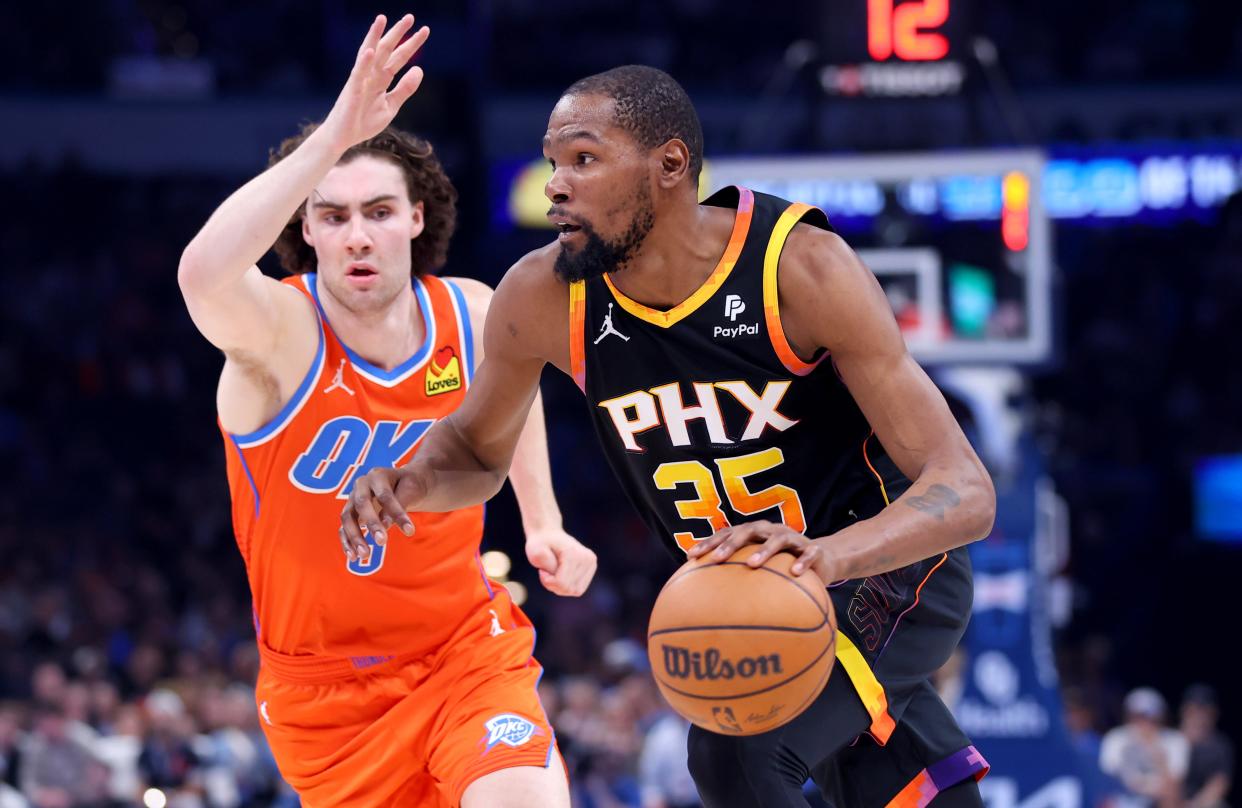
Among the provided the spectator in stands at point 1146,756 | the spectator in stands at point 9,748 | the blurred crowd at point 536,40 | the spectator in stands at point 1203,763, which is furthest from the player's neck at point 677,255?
the blurred crowd at point 536,40

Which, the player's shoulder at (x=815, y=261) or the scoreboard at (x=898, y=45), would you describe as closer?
the player's shoulder at (x=815, y=261)

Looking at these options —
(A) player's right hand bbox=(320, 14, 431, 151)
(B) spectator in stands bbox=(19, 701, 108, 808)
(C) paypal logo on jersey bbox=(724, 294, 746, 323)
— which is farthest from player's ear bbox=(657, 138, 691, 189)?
(B) spectator in stands bbox=(19, 701, 108, 808)

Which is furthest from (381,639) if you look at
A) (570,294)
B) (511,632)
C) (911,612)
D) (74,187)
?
(74,187)

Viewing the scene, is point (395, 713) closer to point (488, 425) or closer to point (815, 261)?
point (488, 425)

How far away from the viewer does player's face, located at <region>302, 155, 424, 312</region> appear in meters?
4.29

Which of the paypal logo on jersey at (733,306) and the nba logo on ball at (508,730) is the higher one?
the paypal logo on jersey at (733,306)

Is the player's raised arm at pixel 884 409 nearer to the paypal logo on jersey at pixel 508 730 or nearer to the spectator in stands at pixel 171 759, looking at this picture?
the paypal logo on jersey at pixel 508 730

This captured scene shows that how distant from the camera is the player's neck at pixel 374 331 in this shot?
4391 mm

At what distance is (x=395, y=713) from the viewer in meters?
4.30

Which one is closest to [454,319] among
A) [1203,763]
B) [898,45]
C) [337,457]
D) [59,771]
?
[337,457]

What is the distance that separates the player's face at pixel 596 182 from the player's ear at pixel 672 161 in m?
0.04

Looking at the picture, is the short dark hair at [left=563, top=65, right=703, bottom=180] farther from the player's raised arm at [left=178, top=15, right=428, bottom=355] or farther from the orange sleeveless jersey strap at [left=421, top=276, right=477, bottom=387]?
the orange sleeveless jersey strap at [left=421, top=276, right=477, bottom=387]

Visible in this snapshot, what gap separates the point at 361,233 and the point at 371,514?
0.95m

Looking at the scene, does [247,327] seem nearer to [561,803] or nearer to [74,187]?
[561,803]
